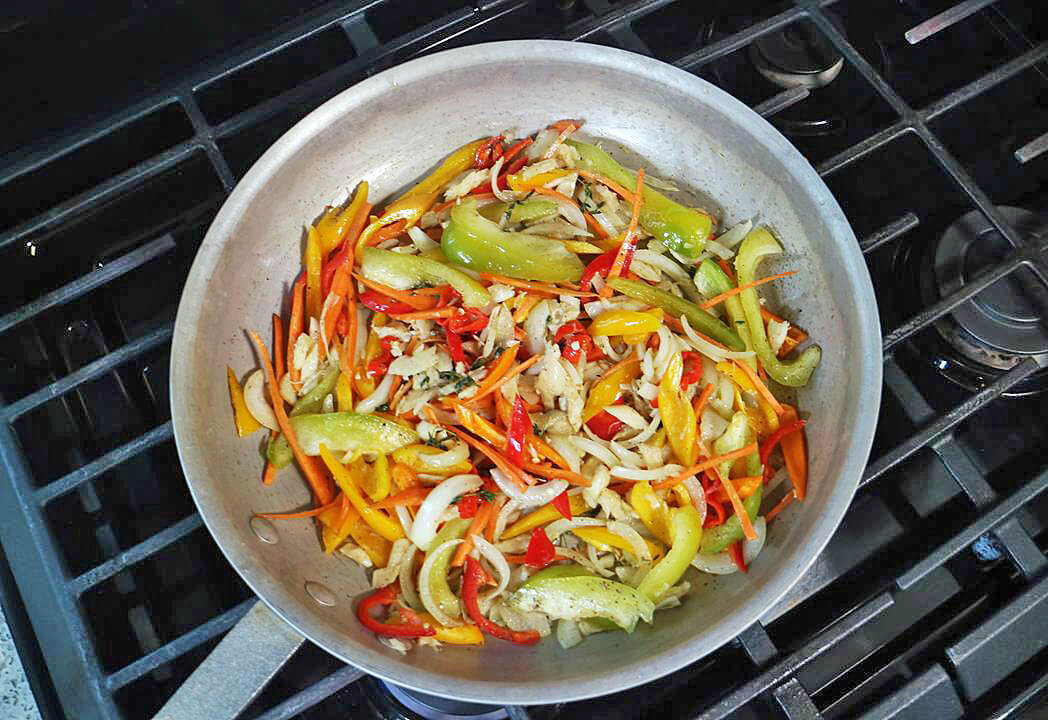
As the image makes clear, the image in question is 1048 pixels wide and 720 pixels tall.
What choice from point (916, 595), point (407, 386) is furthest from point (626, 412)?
point (916, 595)

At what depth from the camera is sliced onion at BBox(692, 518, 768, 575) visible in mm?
1410

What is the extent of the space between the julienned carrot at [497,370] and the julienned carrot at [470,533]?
0.57 feet

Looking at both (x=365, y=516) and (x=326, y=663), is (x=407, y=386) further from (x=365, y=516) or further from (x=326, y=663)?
(x=326, y=663)

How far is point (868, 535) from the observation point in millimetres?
1577

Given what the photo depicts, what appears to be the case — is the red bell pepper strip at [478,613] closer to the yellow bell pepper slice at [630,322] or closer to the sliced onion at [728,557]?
the sliced onion at [728,557]

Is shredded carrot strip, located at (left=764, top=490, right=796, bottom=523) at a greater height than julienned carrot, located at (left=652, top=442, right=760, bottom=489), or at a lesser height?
lesser

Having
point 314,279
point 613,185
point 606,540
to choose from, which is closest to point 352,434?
point 314,279

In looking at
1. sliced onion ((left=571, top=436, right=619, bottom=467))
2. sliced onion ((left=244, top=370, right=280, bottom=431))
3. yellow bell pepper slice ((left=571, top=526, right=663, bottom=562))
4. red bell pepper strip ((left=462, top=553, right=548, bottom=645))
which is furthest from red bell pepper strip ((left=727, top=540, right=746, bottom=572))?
sliced onion ((left=244, top=370, right=280, bottom=431))

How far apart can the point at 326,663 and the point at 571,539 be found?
44cm

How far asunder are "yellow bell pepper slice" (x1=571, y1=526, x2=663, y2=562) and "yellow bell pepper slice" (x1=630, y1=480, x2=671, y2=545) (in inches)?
1.0

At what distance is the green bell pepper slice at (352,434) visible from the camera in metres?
1.41

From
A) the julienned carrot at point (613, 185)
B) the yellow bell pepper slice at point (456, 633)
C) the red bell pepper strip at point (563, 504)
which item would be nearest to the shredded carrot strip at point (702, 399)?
the red bell pepper strip at point (563, 504)

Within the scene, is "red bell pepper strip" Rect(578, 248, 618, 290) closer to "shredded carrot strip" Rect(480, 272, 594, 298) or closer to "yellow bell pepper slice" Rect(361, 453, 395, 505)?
"shredded carrot strip" Rect(480, 272, 594, 298)

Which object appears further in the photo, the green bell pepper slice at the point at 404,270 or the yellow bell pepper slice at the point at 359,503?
the green bell pepper slice at the point at 404,270
